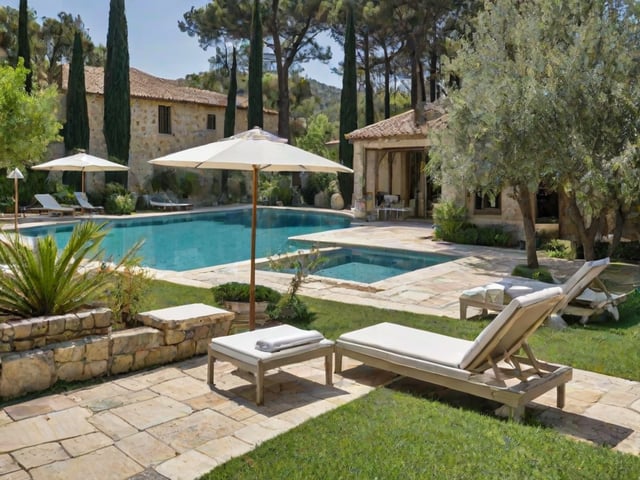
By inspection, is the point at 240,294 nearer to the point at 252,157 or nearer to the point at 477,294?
the point at 252,157

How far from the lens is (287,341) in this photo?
508cm

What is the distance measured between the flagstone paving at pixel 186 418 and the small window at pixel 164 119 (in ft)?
96.0

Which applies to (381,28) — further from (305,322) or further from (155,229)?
(305,322)

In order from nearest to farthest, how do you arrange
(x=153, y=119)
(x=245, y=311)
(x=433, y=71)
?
(x=245, y=311)
(x=153, y=119)
(x=433, y=71)

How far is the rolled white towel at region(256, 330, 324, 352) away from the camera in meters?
4.98

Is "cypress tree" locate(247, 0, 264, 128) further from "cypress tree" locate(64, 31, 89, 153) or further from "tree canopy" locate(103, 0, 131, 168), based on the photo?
"cypress tree" locate(64, 31, 89, 153)

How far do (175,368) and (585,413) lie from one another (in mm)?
3826

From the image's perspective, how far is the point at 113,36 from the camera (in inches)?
1104

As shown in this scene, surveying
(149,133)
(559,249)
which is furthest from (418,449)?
(149,133)

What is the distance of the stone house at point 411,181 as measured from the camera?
18.2 m

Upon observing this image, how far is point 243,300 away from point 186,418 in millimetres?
3348

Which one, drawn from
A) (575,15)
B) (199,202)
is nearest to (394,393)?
(575,15)

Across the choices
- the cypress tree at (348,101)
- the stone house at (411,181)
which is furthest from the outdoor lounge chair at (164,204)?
the stone house at (411,181)

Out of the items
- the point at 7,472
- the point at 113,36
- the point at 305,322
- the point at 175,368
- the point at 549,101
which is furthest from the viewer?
the point at 113,36
